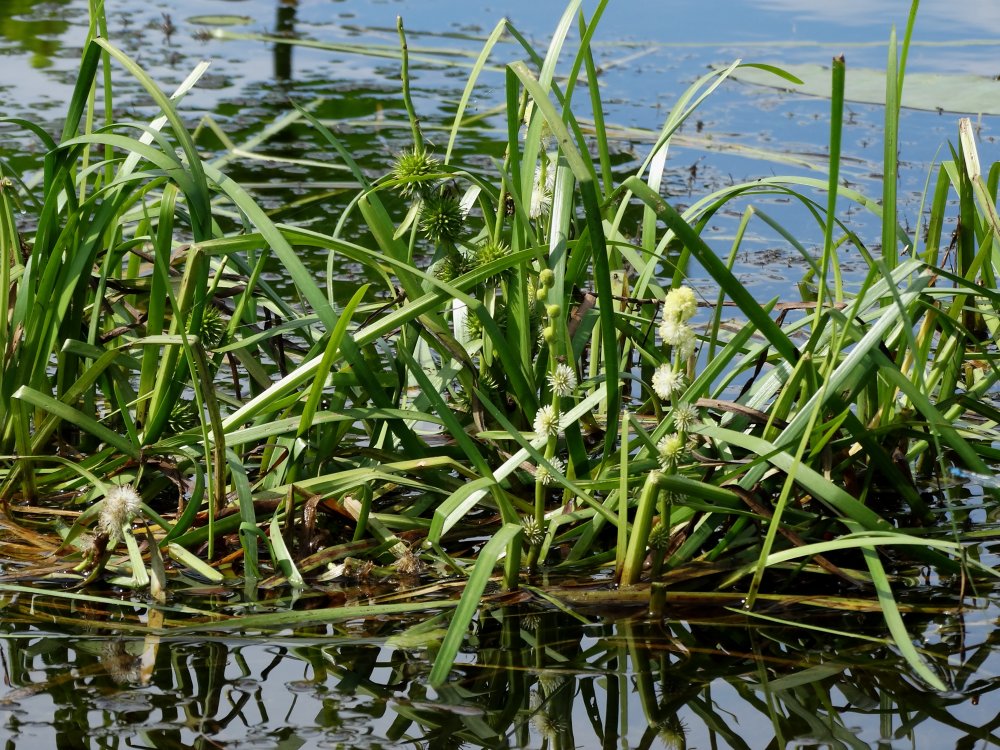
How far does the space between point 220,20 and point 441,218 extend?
270 inches

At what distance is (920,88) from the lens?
5859 mm

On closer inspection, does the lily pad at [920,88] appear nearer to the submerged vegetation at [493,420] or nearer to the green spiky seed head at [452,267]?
the submerged vegetation at [493,420]

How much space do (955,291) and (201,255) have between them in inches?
49.7

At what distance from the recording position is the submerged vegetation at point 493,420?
1.76m

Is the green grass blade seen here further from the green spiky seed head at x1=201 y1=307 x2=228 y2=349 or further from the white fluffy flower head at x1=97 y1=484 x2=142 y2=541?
the green spiky seed head at x1=201 y1=307 x2=228 y2=349

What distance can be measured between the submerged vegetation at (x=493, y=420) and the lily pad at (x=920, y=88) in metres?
3.56

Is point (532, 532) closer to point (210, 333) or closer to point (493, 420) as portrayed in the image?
point (493, 420)

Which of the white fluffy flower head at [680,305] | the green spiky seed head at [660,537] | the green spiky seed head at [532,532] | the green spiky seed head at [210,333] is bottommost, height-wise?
the green spiky seed head at [532,532]

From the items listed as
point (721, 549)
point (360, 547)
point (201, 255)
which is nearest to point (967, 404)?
point (721, 549)

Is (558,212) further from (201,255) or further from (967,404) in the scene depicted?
(967,404)

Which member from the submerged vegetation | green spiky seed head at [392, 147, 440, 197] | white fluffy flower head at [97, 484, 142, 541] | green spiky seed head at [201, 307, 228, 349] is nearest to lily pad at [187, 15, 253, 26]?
the submerged vegetation

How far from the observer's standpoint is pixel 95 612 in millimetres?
1747

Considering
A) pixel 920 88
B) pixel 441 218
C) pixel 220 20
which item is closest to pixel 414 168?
pixel 441 218

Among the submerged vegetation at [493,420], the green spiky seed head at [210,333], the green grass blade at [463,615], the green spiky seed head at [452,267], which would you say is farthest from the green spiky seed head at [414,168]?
the green grass blade at [463,615]
